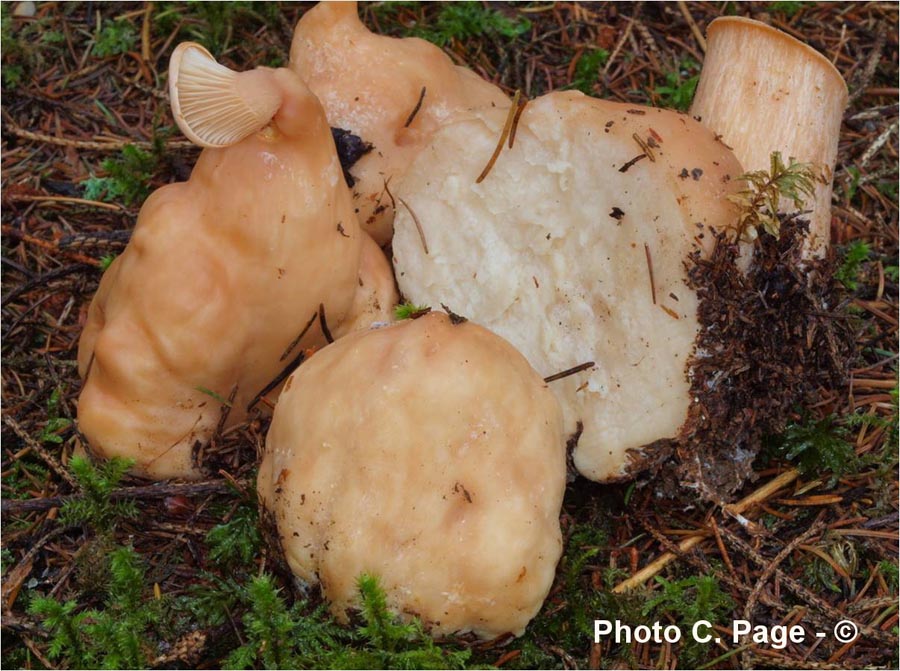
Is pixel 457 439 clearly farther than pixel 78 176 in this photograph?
No

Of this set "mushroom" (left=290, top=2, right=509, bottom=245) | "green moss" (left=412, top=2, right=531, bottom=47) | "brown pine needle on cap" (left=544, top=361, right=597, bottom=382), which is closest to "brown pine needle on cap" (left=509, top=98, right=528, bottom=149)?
"mushroom" (left=290, top=2, right=509, bottom=245)

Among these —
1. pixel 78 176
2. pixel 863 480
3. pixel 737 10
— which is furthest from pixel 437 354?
pixel 737 10

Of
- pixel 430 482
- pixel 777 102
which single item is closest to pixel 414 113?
pixel 777 102

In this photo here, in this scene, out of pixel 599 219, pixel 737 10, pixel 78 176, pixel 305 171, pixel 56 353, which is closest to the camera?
pixel 305 171

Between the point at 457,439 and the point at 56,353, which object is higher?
the point at 457,439

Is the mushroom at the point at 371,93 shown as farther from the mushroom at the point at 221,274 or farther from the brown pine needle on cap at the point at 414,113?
the mushroom at the point at 221,274

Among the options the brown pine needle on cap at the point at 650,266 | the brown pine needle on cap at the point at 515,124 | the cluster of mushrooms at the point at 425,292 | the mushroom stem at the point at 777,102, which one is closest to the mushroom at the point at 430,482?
the cluster of mushrooms at the point at 425,292

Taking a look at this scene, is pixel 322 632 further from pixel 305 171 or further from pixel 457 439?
pixel 305 171

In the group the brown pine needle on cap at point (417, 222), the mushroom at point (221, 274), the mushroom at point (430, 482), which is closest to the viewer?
the mushroom at point (430, 482)
